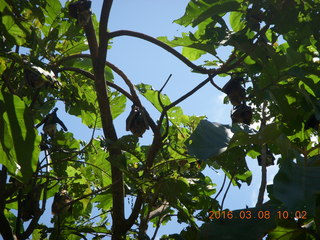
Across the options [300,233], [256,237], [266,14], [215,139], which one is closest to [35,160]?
[215,139]

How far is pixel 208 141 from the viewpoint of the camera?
165cm

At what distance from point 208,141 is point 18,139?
2.84ft

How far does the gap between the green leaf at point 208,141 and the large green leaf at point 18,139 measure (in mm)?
738

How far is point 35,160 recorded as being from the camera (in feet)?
6.55

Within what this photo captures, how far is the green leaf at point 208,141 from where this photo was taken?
5.18 ft

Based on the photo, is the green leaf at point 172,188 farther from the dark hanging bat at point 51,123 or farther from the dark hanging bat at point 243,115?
the dark hanging bat at point 51,123

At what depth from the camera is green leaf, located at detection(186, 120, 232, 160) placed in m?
1.58

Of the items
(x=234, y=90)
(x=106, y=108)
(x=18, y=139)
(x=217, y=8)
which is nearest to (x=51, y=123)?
(x=106, y=108)

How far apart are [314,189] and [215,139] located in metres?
0.50

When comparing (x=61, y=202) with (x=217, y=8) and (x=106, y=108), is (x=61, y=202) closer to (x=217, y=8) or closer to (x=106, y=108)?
(x=106, y=108)

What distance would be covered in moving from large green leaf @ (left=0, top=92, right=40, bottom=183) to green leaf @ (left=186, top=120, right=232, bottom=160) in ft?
2.42

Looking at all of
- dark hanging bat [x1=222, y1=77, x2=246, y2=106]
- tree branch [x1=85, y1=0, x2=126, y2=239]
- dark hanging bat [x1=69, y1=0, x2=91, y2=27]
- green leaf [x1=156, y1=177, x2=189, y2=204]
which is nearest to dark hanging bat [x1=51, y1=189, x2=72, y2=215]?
tree branch [x1=85, y1=0, x2=126, y2=239]

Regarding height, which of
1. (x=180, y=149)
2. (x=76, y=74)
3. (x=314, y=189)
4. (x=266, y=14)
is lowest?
(x=314, y=189)

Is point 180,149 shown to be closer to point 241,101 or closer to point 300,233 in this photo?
point 241,101
